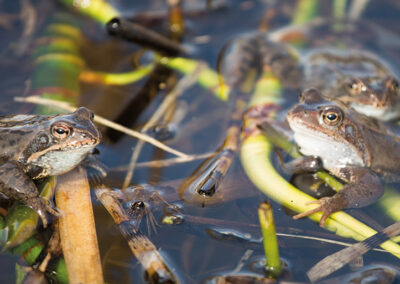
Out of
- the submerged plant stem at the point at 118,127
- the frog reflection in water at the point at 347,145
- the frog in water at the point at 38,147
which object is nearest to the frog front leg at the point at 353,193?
the frog reflection in water at the point at 347,145

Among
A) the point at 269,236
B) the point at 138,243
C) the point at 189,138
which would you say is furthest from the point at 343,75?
the point at 138,243

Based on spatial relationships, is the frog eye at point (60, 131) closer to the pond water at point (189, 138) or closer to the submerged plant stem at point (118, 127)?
the pond water at point (189, 138)

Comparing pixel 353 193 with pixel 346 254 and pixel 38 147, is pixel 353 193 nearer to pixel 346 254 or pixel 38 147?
pixel 346 254

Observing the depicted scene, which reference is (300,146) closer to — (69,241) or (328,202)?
(328,202)

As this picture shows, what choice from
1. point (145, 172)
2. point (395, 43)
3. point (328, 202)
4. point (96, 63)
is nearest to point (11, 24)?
point (96, 63)

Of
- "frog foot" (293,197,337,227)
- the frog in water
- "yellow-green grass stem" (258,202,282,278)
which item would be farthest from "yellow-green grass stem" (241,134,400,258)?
the frog in water

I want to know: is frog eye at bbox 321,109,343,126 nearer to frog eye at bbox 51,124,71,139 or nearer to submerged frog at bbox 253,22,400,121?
submerged frog at bbox 253,22,400,121
